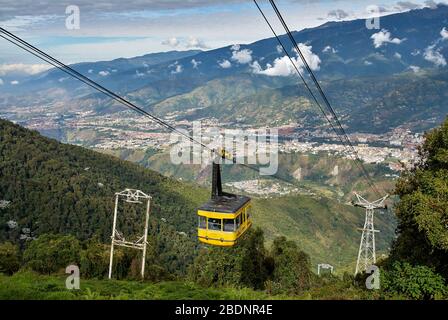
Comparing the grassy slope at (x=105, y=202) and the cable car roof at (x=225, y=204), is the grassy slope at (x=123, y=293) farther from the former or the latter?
the grassy slope at (x=105, y=202)

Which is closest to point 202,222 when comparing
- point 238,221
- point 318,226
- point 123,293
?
point 238,221

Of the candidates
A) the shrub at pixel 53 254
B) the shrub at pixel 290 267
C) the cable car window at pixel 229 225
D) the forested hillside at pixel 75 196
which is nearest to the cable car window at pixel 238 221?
the cable car window at pixel 229 225

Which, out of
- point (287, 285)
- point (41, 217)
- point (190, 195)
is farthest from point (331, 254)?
point (287, 285)

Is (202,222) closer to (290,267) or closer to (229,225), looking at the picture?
(229,225)

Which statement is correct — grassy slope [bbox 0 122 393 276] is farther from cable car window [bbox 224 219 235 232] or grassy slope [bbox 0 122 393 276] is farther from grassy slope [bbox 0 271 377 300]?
cable car window [bbox 224 219 235 232]

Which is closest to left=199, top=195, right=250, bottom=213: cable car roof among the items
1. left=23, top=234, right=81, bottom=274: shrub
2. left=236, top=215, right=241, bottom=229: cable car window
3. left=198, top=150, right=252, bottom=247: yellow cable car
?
left=198, top=150, right=252, bottom=247: yellow cable car

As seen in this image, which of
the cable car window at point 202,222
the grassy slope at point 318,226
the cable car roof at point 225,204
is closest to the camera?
the cable car roof at point 225,204

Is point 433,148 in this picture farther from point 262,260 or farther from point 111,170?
point 111,170
